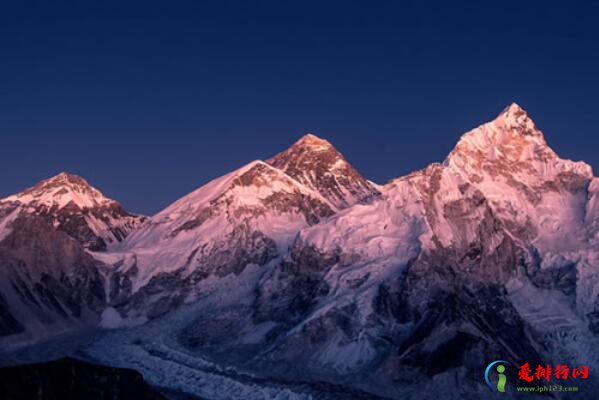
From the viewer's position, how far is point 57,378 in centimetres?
15525

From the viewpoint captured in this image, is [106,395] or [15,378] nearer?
[15,378]

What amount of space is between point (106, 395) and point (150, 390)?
6.82 metres

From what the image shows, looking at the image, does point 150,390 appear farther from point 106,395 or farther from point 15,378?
point 15,378

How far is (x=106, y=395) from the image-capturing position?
6225 inches

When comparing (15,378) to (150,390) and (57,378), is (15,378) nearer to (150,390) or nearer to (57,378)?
(57,378)

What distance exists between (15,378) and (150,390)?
2129 cm

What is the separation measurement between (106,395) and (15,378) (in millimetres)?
14640

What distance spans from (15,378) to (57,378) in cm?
895

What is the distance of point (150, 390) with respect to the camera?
6412 inches

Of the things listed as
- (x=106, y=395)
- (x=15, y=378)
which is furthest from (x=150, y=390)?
(x=15, y=378)

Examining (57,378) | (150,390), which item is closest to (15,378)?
(57,378)

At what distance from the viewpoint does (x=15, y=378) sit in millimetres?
147000

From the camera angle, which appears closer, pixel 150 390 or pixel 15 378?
→ pixel 15 378
